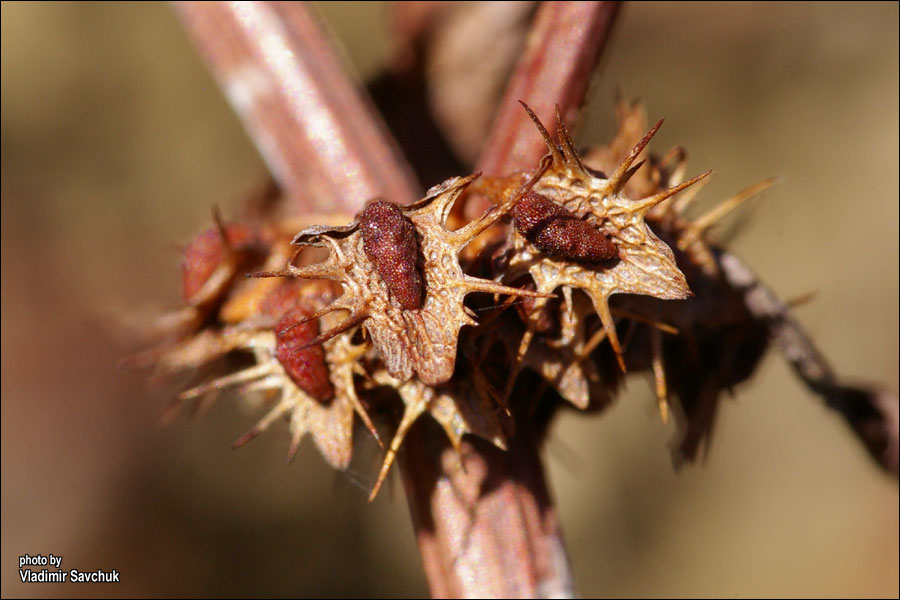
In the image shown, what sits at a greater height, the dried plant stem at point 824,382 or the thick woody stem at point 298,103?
the thick woody stem at point 298,103

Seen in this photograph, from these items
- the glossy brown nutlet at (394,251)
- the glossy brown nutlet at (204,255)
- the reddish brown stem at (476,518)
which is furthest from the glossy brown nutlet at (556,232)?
the glossy brown nutlet at (204,255)

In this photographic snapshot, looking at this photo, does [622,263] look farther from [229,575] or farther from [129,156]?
[129,156]

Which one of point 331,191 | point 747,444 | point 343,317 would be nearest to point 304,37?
point 331,191

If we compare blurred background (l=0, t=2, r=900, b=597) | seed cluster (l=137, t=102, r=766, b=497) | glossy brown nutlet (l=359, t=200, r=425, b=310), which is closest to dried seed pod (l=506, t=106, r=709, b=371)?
seed cluster (l=137, t=102, r=766, b=497)

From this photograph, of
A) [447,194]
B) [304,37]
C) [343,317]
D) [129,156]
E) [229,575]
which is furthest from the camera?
[129,156]

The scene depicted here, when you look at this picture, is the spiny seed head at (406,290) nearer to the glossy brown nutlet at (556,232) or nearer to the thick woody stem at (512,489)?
the glossy brown nutlet at (556,232)

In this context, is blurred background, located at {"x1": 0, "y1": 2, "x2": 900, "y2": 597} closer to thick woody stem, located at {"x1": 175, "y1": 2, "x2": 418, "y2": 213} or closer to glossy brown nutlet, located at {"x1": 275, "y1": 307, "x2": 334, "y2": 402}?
thick woody stem, located at {"x1": 175, "y1": 2, "x2": 418, "y2": 213}

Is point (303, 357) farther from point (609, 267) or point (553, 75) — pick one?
point (553, 75)
